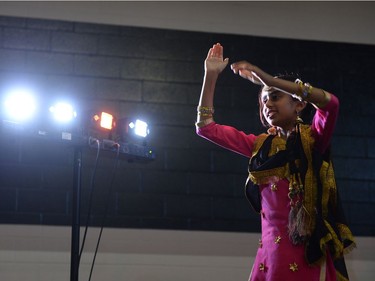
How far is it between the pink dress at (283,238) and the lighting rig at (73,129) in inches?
30.5

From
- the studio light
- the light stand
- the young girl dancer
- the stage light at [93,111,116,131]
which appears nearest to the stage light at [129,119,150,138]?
the studio light

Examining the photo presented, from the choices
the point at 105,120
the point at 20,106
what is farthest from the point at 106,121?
the point at 20,106

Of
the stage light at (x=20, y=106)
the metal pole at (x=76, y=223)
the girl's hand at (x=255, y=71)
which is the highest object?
the girl's hand at (x=255, y=71)

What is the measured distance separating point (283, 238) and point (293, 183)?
0.58 feet

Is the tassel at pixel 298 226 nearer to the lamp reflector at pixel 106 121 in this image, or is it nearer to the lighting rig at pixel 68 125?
the lighting rig at pixel 68 125

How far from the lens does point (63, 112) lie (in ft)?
8.05

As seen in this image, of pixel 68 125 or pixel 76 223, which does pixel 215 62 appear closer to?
pixel 68 125

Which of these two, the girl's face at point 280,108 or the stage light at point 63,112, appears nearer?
the girl's face at point 280,108

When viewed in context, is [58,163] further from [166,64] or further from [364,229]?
[364,229]

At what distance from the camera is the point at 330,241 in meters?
1.69

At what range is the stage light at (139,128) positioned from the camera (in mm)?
2782

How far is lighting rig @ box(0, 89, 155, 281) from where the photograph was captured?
2314mm

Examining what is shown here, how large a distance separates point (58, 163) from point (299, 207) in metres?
1.86

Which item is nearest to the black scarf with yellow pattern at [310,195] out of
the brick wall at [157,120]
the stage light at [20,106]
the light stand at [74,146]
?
the light stand at [74,146]
